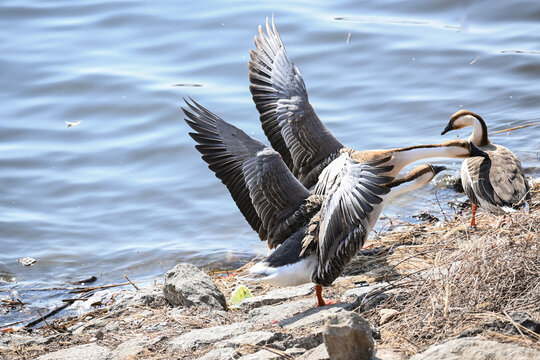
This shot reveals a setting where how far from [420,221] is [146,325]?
3.88 metres

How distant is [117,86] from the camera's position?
12867 millimetres

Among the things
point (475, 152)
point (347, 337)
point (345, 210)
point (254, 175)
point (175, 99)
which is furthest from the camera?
point (175, 99)

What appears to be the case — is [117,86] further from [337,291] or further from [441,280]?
[441,280]

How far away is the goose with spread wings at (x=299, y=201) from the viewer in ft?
16.8

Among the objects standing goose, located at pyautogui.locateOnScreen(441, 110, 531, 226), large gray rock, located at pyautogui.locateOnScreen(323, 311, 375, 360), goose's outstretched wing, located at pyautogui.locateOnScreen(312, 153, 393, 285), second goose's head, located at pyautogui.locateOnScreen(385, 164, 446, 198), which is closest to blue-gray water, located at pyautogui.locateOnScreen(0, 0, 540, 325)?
standing goose, located at pyautogui.locateOnScreen(441, 110, 531, 226)

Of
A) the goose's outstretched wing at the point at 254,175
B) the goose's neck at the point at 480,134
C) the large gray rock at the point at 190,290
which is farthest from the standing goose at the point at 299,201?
the goose's neck at the point at 480,134

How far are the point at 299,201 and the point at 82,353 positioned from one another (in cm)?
224

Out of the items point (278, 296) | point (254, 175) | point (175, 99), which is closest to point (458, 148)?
point (254, 175)

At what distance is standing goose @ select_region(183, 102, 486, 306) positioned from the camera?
5125 mm

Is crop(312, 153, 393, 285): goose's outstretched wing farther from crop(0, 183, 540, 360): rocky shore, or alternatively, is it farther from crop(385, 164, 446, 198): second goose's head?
crop(385, 164, 446, 198): second goose's head

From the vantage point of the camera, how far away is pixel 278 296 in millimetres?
6098

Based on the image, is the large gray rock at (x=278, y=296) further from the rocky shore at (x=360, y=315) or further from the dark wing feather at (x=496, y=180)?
the dark wing feather at (x=496, y=180)

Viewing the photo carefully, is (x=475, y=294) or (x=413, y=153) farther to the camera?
(x=413, y=153)

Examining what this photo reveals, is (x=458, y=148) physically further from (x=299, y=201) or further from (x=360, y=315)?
(x=360, y=315)
